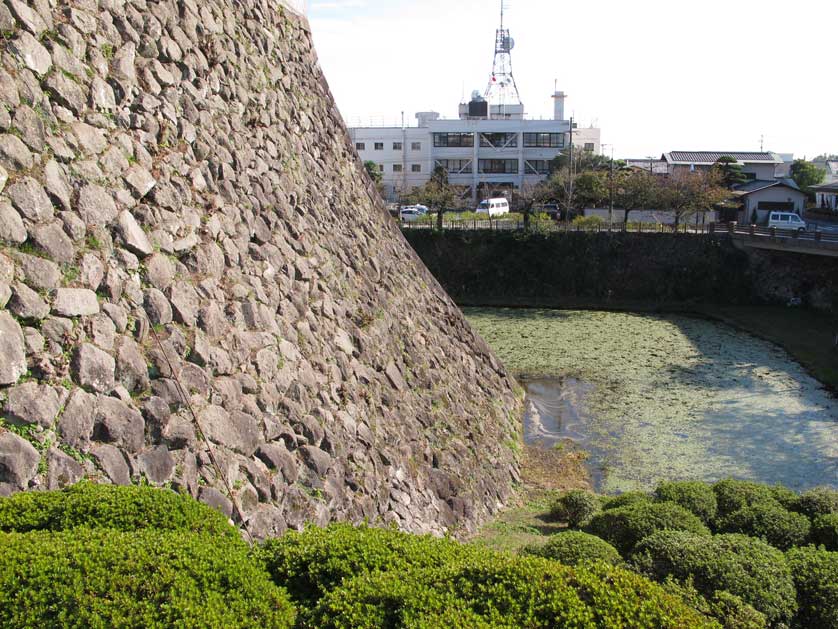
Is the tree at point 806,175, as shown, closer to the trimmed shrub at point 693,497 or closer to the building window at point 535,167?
the building window at point 535,167

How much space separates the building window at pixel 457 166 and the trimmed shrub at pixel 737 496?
58442 millimetres

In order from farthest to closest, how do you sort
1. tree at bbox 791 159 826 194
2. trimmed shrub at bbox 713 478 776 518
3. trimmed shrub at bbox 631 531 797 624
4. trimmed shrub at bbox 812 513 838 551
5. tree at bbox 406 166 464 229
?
tree at bbox 791 159 826 194 < tree at bbox 406 166 464 229 < trimmed shrub at bbox 713 478 776 518 < trimmed shrub at bbox 812 513 838 551 < trimmed shrub at bbox 631 531 797 624

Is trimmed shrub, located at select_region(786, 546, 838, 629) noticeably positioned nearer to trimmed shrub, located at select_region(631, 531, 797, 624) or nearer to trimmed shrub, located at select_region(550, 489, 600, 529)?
trimmed shrub, located at select_region(631, 531, 797, 624)

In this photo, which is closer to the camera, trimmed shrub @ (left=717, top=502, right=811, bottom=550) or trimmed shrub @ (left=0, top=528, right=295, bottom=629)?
trimmed shrub @ (left=0, top=528, right=295, bottom=629)

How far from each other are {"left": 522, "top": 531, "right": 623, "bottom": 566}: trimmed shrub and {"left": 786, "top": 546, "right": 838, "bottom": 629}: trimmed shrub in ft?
6.62

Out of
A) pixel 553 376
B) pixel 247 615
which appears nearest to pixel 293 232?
pixel 247 615

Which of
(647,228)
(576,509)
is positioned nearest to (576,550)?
(576,509)

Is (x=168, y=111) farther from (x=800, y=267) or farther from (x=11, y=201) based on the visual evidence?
(x=800, y=267)

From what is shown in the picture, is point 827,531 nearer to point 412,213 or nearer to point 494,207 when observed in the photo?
point 412,213

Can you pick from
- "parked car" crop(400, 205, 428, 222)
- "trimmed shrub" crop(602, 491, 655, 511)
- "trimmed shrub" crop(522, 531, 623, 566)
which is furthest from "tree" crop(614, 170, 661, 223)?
"trimmed shrub" crop(522, 531, 623, 566)

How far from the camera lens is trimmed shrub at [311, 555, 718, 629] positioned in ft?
17.3

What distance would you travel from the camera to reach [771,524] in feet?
34.8

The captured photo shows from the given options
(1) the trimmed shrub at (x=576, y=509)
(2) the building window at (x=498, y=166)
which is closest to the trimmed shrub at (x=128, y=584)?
(1) the trimmed shrub at (x=576, y=509)

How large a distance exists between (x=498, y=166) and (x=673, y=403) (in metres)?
48.3
